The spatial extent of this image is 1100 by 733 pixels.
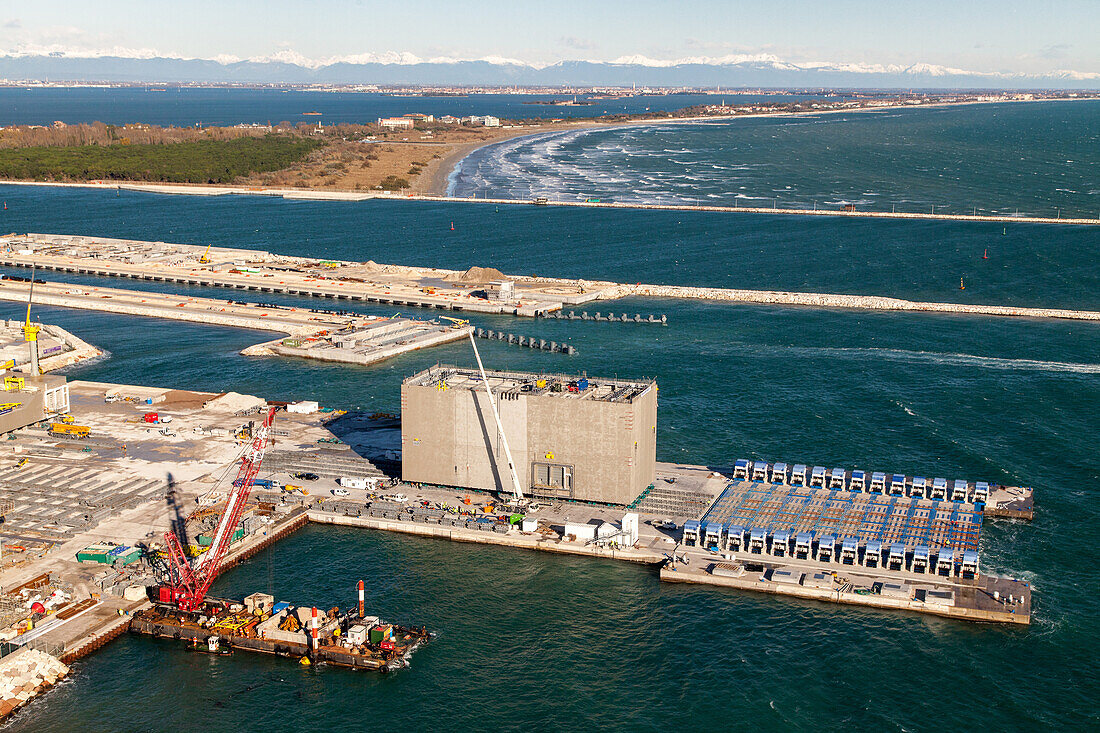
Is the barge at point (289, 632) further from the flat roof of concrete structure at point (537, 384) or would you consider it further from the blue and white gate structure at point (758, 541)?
the flat roof of concrete structure at point (537, 384)

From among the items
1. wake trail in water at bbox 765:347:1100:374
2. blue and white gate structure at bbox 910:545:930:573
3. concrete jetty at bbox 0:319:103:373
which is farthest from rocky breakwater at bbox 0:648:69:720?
wake trail in water at bbox 765:347:1100:374

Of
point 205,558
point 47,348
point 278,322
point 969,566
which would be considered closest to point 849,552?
point 969,566

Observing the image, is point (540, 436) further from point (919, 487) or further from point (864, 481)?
point (919, 487)

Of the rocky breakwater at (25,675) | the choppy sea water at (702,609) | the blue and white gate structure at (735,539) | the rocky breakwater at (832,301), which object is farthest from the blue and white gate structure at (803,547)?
the rocky breakwater at (832,301)

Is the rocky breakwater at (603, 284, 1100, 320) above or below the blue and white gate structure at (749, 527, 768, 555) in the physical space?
above

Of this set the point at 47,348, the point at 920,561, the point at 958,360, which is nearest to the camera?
the point at 920,561

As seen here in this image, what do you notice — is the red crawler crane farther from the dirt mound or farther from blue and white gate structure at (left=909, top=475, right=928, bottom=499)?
the dirt mound
